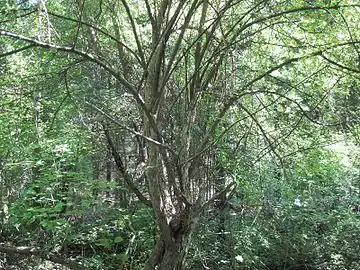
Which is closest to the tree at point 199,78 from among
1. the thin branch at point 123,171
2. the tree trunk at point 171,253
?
the tree trunk at point 171,253

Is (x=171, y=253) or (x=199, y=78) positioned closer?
(x=171, y=253)

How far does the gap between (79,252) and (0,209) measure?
117 cm

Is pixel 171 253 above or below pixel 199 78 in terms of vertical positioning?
below

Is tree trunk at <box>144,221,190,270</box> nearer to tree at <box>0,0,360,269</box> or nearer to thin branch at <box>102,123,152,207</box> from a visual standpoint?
tree at <box>0,0,360,269</box>

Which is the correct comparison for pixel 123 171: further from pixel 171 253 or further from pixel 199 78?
pixel 199 78

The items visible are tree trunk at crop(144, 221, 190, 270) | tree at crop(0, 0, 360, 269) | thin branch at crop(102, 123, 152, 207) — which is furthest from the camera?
thin branch at crop(102, 123, 152, 207)

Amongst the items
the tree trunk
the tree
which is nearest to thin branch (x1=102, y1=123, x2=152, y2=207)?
the tree

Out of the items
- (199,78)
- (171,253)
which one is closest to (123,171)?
(171,253)

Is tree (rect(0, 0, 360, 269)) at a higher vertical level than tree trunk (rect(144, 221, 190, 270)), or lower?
higher

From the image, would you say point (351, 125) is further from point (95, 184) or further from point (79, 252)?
point (79, 252)

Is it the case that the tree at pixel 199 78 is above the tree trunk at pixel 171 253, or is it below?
above

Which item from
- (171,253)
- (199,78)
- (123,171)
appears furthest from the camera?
(123,171)

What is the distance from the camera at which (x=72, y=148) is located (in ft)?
15.0

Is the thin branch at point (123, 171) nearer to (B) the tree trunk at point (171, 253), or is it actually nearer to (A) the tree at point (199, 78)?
(A) the tree at point (199, 78)
